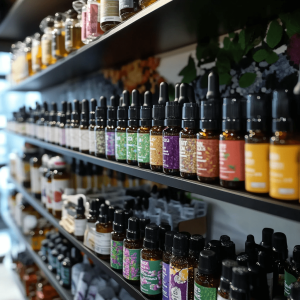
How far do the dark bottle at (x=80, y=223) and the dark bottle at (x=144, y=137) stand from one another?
657mm

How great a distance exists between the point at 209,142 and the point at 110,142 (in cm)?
55

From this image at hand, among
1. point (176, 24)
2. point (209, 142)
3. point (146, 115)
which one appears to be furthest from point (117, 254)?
point (176, 24)

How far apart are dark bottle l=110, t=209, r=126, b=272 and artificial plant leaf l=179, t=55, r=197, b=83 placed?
65cm

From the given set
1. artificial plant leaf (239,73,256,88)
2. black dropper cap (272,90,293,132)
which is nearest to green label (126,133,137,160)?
artificial plant leaf (239,73,256,88)

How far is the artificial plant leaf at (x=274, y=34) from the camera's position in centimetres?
102

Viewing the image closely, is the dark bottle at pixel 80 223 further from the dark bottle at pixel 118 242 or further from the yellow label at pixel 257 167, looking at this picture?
the yellow label at pixel 257 167

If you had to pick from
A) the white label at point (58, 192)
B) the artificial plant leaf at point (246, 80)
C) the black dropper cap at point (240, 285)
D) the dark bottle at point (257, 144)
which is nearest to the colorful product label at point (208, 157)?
the dark bottle at point (257, 144)

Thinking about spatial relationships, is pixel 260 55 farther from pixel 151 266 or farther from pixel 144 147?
pixel 151 266

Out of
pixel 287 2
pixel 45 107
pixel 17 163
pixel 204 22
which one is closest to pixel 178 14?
pixel 204 22

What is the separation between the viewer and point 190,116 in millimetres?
822

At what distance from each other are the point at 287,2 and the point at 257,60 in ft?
0.78

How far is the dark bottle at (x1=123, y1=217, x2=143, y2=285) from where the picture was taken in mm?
1051

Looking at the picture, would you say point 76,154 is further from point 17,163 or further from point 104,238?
point 17,163

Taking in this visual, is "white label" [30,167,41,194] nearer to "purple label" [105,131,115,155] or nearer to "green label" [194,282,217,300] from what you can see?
"purple label" [105,131,115,155]
